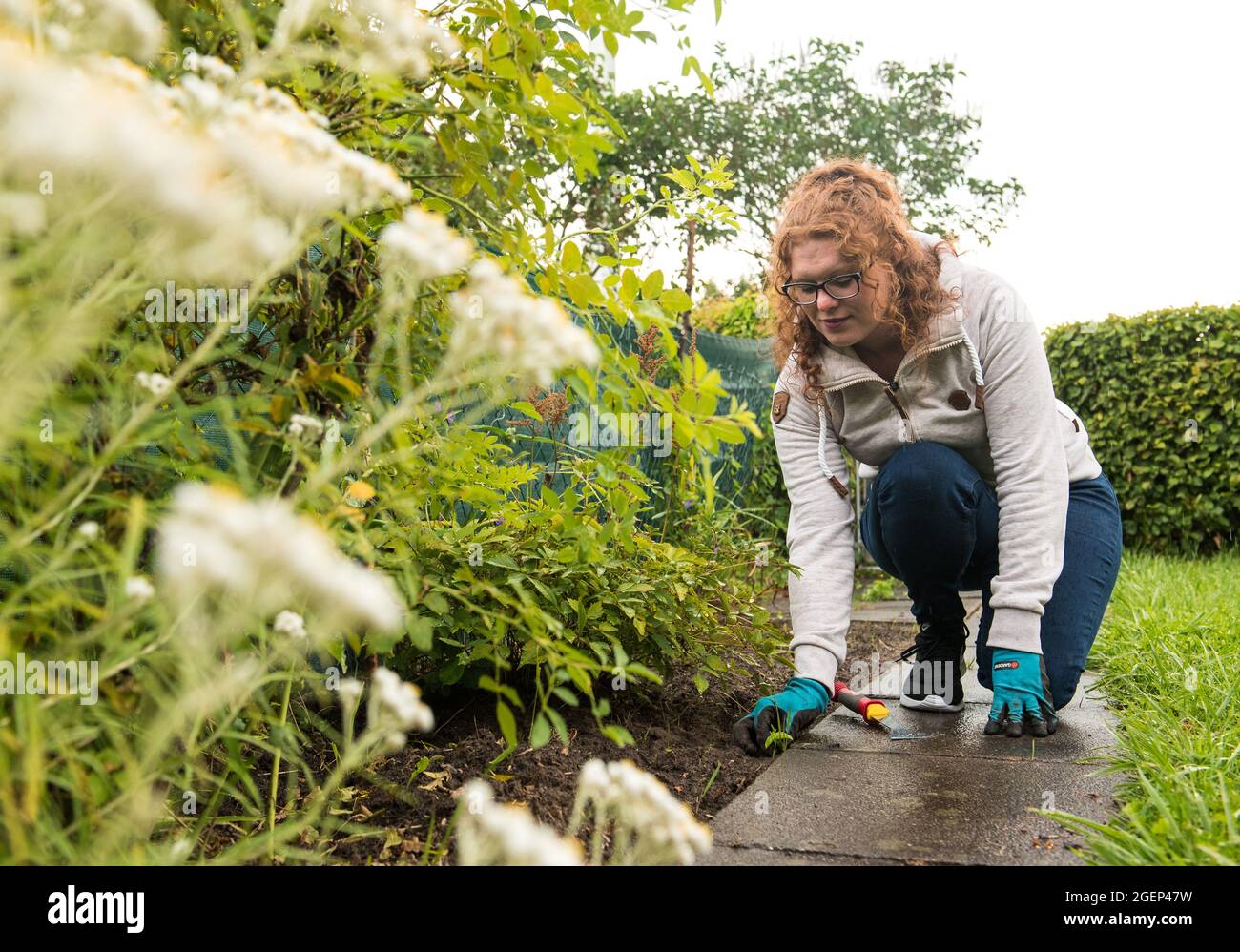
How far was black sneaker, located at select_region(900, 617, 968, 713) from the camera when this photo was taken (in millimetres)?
2570

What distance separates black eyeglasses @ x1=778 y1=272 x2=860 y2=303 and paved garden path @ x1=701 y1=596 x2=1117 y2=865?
1.07m

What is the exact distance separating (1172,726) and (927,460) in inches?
31.8

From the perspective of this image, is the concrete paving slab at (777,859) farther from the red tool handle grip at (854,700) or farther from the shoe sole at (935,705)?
the shoe sole at (935,705)

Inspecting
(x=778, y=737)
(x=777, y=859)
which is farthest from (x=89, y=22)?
(x=778, y=737)

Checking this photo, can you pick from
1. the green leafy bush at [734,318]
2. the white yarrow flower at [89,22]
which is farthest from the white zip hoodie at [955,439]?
the green leafy bush at [734,318]

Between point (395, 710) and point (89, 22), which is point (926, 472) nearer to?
point (395, 710)

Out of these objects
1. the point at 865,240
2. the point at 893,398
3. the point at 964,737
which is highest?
the point at 865,240

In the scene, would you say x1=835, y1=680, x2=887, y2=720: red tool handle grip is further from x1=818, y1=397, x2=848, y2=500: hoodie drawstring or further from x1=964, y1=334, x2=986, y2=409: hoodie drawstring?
x1=964, y1=334, x2=986, y2=409: hoodie drawstring

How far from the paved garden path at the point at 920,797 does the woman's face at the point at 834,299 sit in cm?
100

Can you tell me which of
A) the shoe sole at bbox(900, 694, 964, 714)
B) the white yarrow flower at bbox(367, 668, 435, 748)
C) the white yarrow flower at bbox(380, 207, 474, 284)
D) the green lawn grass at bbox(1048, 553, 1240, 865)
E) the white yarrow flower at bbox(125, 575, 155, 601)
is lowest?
the shoe sole at bbox(900, 694, 964, 714)

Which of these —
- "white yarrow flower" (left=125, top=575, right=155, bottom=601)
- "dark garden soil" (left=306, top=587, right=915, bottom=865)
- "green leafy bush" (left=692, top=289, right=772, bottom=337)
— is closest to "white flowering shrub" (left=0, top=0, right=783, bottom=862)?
"white yarrow flower" (left=125, top=575, right=155, bottom=601)

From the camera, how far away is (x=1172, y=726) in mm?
1980
